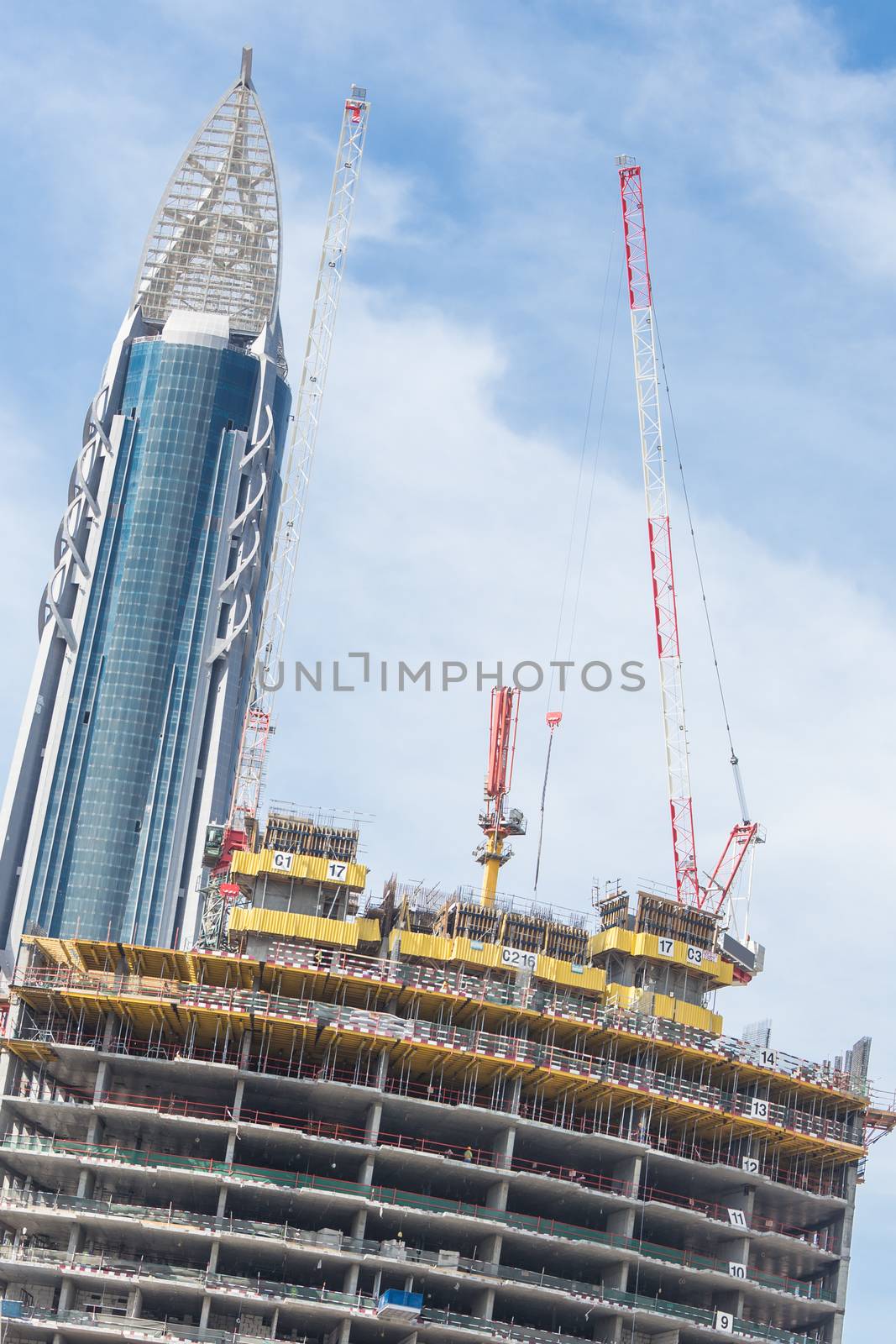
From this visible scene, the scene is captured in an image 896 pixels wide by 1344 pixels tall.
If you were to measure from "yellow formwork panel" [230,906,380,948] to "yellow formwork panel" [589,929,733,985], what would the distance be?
22515 millimetres

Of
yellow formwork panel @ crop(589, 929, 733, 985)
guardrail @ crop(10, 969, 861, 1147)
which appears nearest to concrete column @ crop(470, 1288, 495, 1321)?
guardrail @ crop(10, 969, 861, 1147)

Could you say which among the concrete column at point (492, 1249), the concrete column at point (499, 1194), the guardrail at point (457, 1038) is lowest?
the concrete column at point (492, 1249)

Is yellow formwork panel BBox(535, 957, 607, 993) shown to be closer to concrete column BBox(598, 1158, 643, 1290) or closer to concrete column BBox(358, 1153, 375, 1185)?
concrete column BBox(598, 1158, 643, 1290)

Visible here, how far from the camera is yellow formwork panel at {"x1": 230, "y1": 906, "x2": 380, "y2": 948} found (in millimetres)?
147375

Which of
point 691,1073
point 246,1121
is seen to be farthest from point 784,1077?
point 246,1121

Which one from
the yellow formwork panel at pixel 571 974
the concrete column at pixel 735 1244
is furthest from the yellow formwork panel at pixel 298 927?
the concrete column at pixel 735 1244

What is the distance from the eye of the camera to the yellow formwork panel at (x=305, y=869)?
150 meters

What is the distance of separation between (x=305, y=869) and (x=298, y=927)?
16.8ft

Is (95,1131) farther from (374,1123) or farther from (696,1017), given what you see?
(696,1017)

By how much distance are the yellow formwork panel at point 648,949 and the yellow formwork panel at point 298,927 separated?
2252 cm

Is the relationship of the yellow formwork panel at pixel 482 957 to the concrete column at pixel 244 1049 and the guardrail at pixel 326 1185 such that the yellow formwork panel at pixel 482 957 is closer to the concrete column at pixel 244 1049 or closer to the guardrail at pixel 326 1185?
the concrete column at pixel 244 1049

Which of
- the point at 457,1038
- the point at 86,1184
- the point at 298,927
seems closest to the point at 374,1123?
the point at 457,1038

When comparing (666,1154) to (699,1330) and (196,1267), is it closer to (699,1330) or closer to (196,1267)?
(699,1330)

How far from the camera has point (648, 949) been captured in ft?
517
